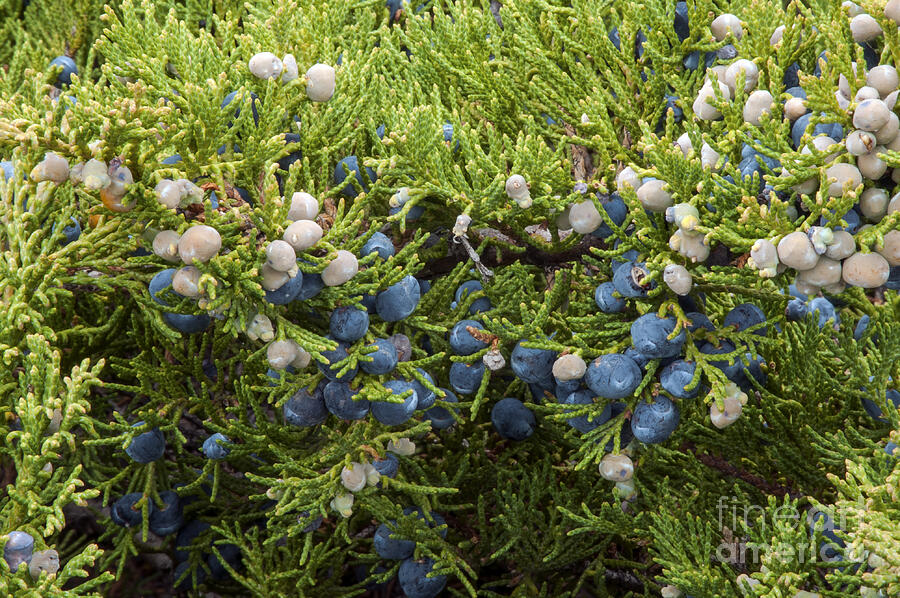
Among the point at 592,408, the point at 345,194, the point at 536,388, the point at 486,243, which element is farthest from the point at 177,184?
the point at 536,388

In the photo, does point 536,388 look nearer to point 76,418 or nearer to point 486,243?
point 486,243

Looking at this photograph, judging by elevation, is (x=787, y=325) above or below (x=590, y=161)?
below

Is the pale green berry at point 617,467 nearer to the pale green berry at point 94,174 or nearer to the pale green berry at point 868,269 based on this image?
the pale green berry at point 868,269

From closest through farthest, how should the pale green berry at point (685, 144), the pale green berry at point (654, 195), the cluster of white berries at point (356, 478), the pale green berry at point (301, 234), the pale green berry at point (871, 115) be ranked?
1. the pale green berry at point (871, 115)
2. the pale green berry at point (301, 234)
3. the pale green berry at point (654, 195)
4. the pale green berry at point (685, 144)
5. the cluster of white berries at point (356, 478)

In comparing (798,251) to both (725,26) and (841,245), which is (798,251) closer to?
(841,245)

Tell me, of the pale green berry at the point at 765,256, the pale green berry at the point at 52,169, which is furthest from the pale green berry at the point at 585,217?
the pale green berry at the point at 52,169

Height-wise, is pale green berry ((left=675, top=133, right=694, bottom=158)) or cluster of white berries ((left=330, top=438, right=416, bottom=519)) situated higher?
pale green berry ((left=675, top=133, right=694, bottom=158))

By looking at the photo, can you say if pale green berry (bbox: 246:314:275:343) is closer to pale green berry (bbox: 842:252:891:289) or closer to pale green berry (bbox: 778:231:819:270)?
pale green berry (bbox: 778:231:819:270)

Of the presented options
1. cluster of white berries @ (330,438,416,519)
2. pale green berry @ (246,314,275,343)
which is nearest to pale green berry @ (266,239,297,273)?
pale green berry @ (246,314,275,343)
